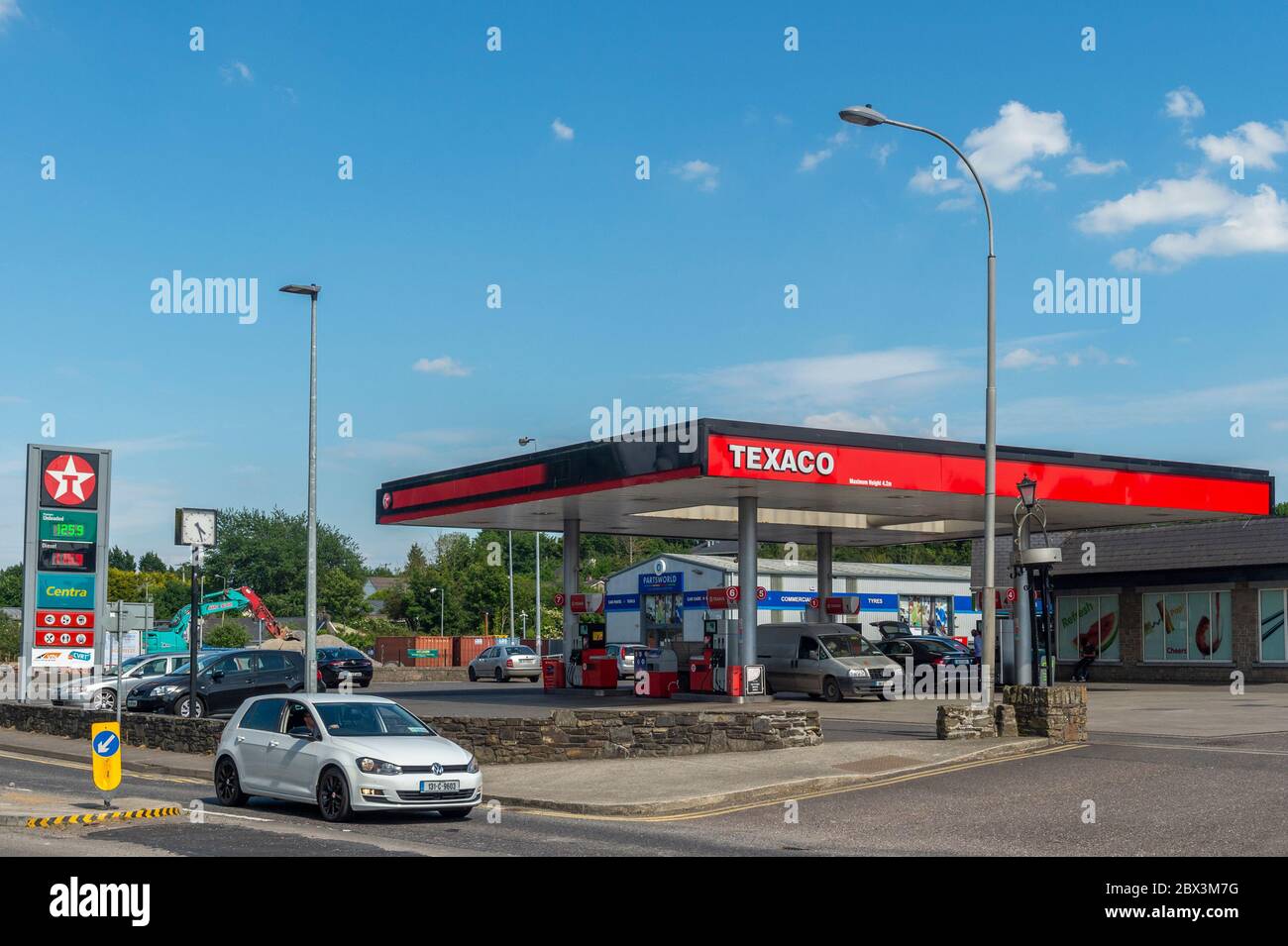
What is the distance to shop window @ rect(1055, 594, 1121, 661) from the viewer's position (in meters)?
47.5

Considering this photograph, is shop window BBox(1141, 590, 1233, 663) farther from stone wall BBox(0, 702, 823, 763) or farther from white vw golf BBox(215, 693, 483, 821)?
white vw golf BBox(215, 693, 483, 821)

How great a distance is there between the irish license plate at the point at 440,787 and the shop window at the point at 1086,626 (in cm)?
3628

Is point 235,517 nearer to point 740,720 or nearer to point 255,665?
point 255,665

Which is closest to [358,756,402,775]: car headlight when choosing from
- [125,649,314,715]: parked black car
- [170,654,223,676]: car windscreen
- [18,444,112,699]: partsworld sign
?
[125,649,314,715]: parked black car

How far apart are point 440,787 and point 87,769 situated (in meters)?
11.3

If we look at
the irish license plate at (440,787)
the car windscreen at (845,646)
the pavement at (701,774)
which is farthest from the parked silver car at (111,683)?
the irish license plate at (440,787)

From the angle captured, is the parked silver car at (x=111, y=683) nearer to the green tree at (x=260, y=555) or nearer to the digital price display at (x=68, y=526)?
the digital price display at (x=68, y=526)

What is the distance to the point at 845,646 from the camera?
33875 millimetres

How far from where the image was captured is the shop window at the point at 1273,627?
41562mm
